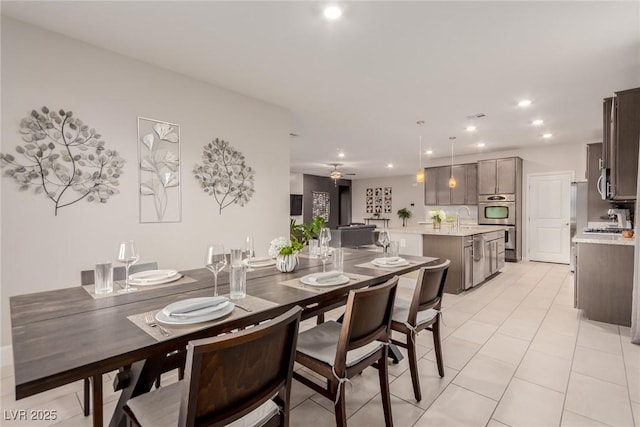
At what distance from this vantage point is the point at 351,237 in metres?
7.07

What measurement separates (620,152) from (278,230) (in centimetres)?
377

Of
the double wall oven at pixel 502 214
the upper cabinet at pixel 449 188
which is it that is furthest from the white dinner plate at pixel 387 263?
the upper cabinet at pixel 449 188

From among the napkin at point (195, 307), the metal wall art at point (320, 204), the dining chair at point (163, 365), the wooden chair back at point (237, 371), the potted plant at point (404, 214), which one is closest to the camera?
the wooden chair back at point (237, 371)

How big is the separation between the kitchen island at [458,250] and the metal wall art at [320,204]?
693cm

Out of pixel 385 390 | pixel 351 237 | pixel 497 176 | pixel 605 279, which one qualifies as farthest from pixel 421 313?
pixel 497 176

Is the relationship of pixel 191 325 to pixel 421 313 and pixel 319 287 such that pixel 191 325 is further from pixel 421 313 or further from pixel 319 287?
pixel 421 313

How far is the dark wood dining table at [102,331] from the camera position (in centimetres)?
88

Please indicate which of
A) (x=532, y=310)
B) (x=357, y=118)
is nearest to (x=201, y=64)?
(x=357, y=118)

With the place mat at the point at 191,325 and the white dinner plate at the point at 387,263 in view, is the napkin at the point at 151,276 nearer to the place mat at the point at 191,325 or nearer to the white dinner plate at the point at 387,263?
the place mat at the point at 191,325

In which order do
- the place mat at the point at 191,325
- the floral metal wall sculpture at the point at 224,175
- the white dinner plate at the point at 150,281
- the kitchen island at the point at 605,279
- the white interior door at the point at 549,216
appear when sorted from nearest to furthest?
1. the place mat at the point at 191,325
2. the white dinner plate at the point at 150,281
3. the kitchen island at the point at 605,279
4. the floral metal wall sculpture at the point at 224,175
5. the white interior door at the point at 549,216

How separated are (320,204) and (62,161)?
9862 mm

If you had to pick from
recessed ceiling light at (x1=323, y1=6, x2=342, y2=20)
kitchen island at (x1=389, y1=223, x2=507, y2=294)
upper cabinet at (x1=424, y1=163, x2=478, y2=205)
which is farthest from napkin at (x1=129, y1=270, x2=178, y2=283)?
upper cabinet at (x1=424, y1=163, x2=478, y2=205)

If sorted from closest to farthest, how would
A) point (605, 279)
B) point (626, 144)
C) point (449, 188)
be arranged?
point (626, 144) < point (605, 279) < point (449, 188)

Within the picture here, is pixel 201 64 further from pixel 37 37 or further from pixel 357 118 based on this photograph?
pixel 357 118
